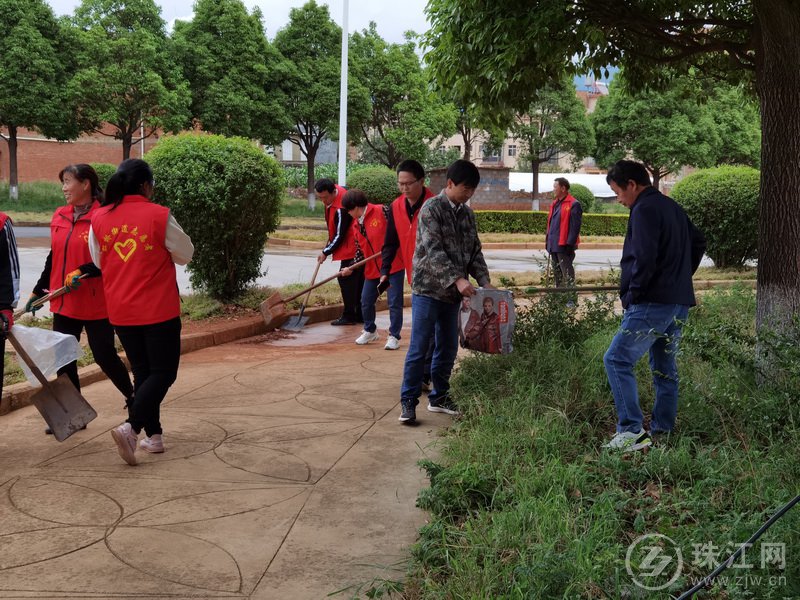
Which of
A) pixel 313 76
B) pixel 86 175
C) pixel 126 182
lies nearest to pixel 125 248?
pixel 126 182

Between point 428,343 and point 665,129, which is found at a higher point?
point 665,129

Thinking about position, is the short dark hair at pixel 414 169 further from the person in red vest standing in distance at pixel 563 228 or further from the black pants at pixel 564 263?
the black pants at pixel 564 263

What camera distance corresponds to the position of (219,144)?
9484mm

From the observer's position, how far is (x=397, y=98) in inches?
1517

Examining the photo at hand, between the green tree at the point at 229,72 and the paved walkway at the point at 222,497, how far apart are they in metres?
27.7

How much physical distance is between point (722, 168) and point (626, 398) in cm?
1157

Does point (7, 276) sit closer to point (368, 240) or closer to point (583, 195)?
point (368, 240)

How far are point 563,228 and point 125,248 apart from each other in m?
7.22

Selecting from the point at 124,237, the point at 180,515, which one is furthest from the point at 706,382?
the point at 124,237

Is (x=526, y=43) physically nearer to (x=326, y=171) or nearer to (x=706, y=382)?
(x=706, y=382)

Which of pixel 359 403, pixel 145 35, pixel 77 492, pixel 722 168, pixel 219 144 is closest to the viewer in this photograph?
pixel 77 492

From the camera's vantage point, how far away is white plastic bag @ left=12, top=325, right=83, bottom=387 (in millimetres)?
5168

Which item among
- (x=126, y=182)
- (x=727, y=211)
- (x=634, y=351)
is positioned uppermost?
(x=126, y=182)

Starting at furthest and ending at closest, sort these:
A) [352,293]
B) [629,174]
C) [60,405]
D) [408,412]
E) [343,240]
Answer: [352,293] < [343,240] < [408,412] < [60,405] < [629,174]
